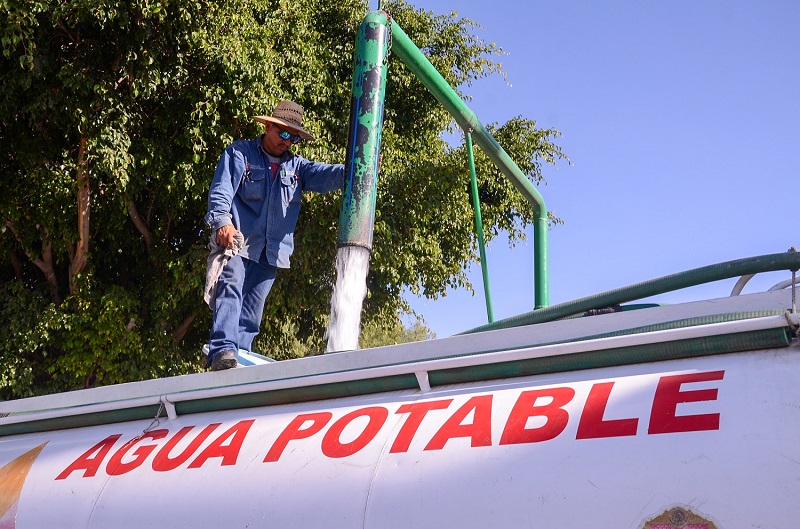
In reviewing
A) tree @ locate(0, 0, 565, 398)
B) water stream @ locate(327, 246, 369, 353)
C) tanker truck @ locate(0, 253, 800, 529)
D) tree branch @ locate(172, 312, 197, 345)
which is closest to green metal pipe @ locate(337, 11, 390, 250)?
water stream @ locate(327, 246, 369, 353)

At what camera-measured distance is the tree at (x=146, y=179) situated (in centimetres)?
1101

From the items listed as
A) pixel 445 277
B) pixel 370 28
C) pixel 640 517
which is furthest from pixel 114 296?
pixel 640 517

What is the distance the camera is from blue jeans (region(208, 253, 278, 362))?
4051 mm

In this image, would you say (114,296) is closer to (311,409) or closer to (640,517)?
(311,409)

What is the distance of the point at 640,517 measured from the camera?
6.20ft

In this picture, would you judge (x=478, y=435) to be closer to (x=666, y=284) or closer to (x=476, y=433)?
(x=476, y=433)

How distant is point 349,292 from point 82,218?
810 centimetres

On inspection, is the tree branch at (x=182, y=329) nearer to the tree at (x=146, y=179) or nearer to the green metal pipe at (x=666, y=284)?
the tree at (x=146, y=179)

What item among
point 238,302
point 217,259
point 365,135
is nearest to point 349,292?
point 238,302

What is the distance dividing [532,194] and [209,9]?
234 inches

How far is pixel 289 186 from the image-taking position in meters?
4.54

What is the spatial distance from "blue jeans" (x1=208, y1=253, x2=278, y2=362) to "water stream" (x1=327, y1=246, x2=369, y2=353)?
Result: 0.38 meters

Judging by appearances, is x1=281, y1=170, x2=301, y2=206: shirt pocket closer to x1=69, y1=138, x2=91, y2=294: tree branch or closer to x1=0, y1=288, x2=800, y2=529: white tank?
x1=0, y1=288, x2=800, y2=529: white tank

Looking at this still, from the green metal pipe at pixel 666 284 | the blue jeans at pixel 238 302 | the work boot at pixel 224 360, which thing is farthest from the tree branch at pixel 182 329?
the green metal pipe at pixel 666 284
